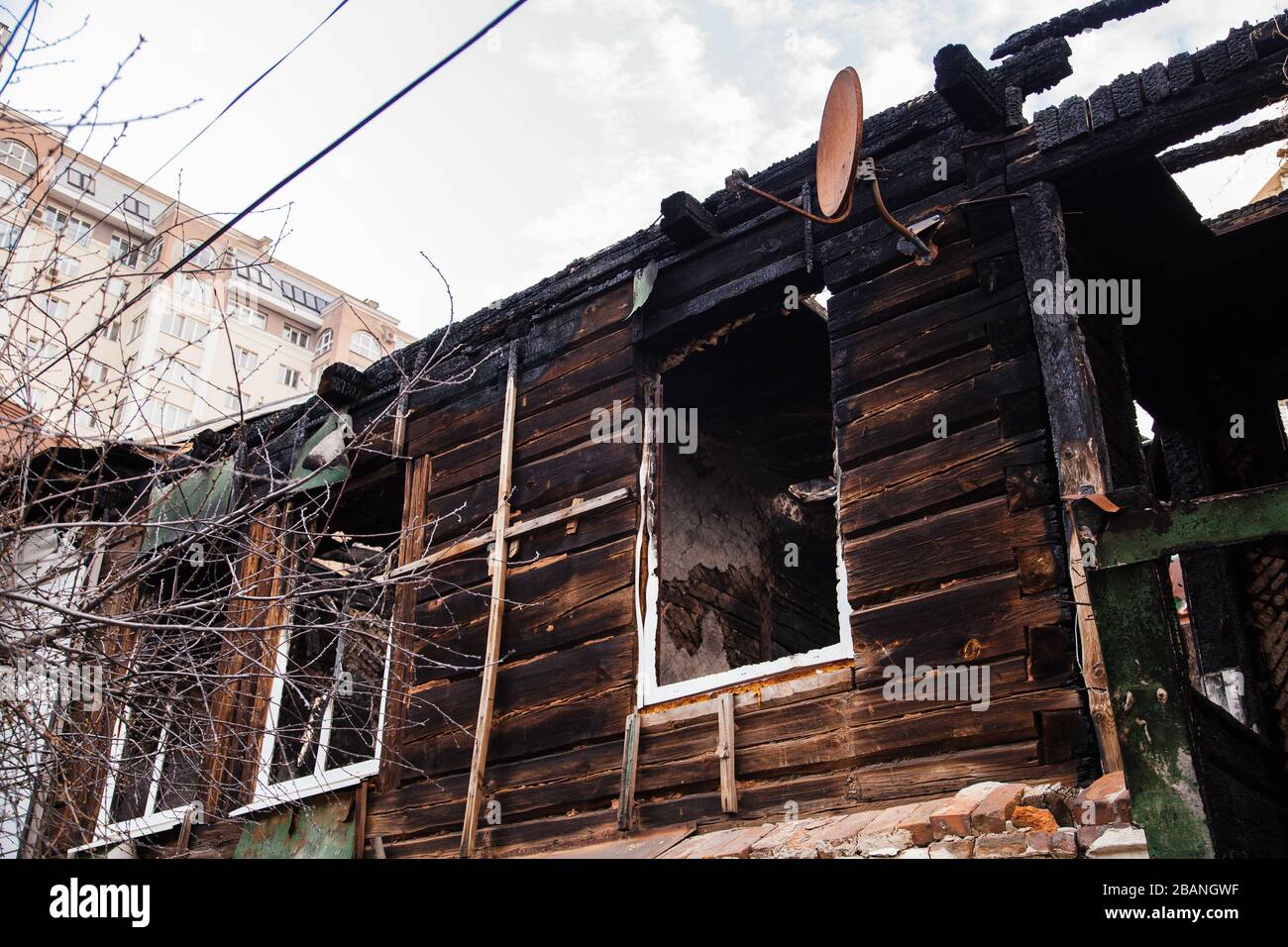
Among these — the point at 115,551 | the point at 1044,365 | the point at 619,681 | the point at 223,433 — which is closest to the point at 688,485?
the point at 619,681

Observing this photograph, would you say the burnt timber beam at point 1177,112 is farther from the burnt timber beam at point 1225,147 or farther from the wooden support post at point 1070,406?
the burnt timber beam at point 1225,147

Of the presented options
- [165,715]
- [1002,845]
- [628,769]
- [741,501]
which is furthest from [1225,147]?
[165,715]

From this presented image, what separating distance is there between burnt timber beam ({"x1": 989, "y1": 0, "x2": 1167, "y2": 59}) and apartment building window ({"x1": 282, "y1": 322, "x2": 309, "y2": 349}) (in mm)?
51760

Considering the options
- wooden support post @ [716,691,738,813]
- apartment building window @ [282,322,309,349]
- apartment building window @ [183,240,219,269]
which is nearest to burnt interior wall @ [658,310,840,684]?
wooden support post @ [716,691,738,813]

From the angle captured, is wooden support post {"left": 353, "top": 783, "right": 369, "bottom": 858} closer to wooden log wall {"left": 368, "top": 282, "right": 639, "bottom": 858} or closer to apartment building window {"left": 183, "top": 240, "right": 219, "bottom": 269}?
wooden log wall {"left": 368, "top": 282, "right": 639, "bottom": 858}

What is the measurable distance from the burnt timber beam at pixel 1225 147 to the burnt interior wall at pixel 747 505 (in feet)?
8.57

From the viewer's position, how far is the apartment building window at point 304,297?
54.8 metres

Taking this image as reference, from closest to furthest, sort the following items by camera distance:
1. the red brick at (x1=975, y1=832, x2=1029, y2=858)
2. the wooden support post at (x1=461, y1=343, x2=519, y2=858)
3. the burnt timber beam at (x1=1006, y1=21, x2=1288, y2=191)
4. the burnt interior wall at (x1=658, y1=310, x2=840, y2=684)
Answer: the red brick at (x1=975, y1=832, x2=1029, y2=858) → the burnt timber beam at (x1=1006, y1=21, x2=1288, y2=191) → the wooden support post at (x1=461, y1=343, x2=519, y2=858) → the burnt interior wall at (x1=658, y1=310, x2=840, y2=684)

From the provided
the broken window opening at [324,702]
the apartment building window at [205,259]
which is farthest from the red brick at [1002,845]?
the apartment building window at [205,259]

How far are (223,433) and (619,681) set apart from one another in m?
6.40

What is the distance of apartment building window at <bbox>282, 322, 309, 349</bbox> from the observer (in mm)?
54894

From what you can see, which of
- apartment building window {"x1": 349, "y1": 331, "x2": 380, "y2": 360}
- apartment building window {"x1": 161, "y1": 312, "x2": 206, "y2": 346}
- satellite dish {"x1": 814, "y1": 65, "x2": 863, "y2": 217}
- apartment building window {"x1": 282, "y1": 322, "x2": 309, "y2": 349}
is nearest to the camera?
satellite dish {"x1": 814, "y1": 65, "x2": 863, "y2": 217}
